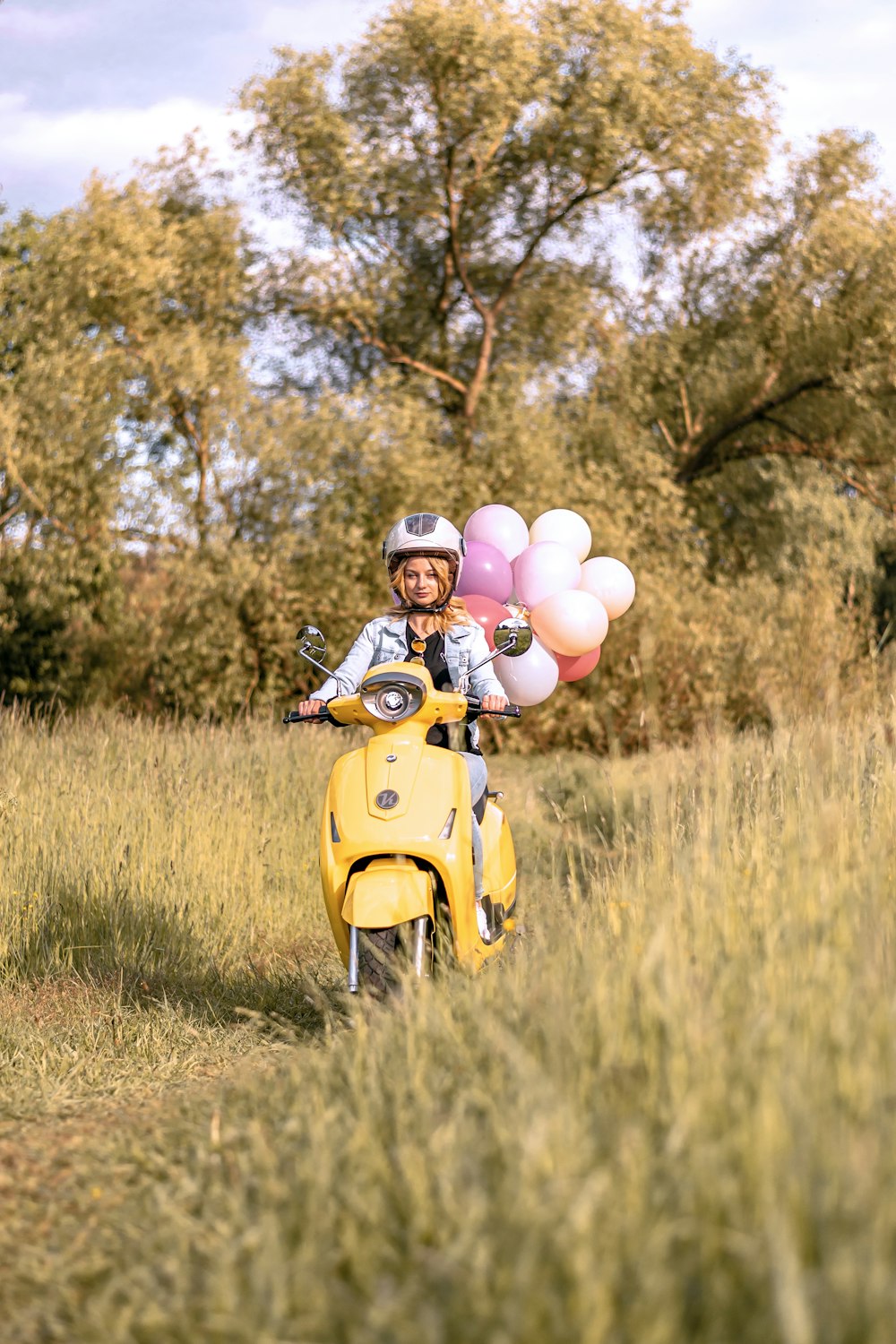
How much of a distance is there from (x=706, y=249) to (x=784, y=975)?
23996 mm

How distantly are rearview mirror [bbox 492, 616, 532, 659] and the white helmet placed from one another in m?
0.70

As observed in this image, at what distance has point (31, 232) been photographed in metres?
24.8

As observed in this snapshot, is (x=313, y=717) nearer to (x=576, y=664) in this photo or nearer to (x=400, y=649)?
(x=400, y=649)

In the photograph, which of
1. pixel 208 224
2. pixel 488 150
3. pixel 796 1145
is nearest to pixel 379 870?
pixel 796 1145

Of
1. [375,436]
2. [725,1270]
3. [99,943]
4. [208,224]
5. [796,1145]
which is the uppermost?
[208,224]

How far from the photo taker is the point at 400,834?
15.0 feet

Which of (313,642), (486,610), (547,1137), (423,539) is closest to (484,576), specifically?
(486,610)

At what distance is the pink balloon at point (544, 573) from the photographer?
8273mm

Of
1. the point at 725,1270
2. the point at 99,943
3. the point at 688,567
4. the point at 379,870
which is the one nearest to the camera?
the point at 725,1270

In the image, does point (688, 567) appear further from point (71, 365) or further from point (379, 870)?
point (379, 870)

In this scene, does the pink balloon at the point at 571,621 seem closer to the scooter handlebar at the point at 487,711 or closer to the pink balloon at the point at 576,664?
the pink balloon at the point at 576,664

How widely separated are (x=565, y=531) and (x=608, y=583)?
546 millimetres

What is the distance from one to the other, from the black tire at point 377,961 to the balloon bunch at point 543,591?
311 cm

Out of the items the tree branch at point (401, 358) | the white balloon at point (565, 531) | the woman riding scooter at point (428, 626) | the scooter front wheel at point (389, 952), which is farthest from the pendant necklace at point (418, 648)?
the tree branch at point (401, 358)
